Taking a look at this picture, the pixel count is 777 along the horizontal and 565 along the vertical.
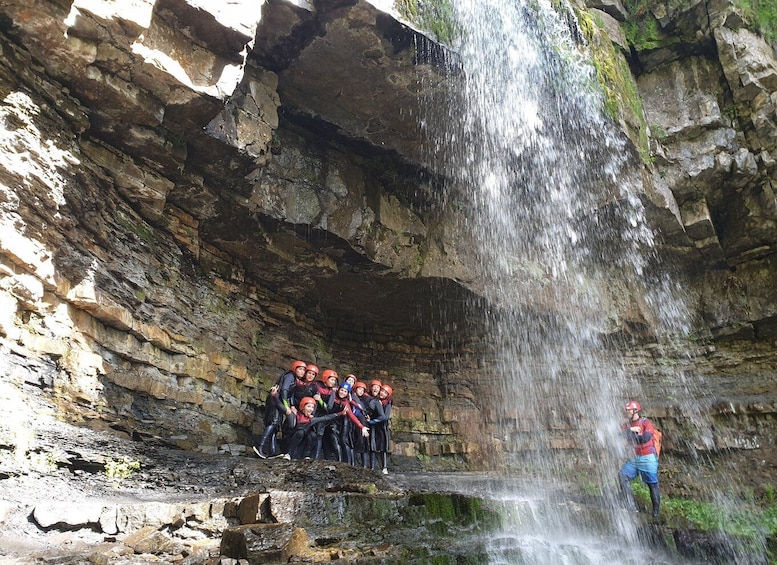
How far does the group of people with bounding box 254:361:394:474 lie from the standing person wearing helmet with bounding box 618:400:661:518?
4.00 meters

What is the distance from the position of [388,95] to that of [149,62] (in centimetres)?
400

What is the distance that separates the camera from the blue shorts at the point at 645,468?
7.21 m

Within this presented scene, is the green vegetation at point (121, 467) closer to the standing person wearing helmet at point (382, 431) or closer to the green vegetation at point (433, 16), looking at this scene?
the standing person wearing helmet at point (382, 431)

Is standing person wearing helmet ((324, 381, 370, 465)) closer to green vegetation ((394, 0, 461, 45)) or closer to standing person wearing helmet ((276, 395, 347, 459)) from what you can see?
standing person wearing helmet ((276, 395, 347, 459))

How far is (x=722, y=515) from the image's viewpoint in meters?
8.08

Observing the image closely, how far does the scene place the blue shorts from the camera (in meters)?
7.21

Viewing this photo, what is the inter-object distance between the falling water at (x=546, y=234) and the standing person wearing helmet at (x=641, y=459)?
0.88m

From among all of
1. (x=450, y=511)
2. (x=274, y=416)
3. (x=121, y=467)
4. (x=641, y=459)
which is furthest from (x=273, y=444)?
(x=641, y=459)

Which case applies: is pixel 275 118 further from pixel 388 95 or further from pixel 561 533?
pixel 561 533

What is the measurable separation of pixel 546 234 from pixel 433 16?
5703 millimetres

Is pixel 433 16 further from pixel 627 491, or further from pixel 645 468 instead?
pixel 627 491

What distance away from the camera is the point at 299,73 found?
8891mm

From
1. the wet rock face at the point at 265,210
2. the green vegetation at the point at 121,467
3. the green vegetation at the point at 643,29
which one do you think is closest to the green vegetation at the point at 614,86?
the wet rock face at the point at 265,210

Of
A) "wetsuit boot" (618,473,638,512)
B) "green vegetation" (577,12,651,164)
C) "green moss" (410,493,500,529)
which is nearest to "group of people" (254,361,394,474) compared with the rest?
"green moss" (410,493,500,529)
